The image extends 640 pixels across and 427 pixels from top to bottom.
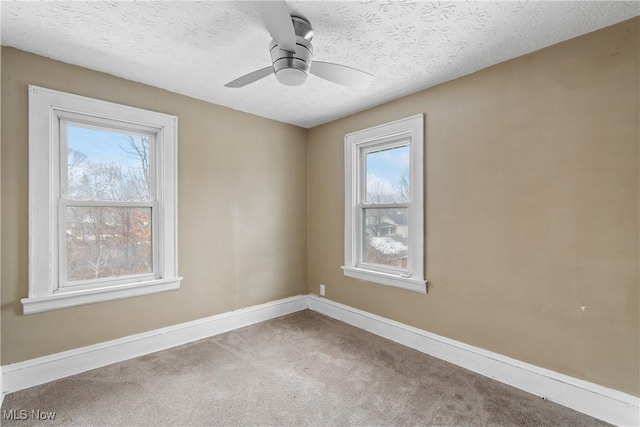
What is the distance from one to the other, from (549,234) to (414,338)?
1.41 meters

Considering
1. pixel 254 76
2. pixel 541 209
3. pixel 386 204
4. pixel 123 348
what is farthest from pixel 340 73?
pixel 123 348

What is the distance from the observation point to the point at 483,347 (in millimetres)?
2336

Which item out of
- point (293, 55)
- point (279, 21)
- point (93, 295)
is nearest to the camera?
point (279, 21)

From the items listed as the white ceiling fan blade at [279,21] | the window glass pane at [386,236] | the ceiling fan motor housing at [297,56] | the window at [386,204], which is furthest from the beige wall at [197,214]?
the white ceiling fan blade at [279,21]

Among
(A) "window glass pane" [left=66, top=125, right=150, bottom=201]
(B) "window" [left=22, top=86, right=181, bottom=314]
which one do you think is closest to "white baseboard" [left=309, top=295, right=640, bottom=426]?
(B) "window" [left=22, top=86, right=181, bottom=314]

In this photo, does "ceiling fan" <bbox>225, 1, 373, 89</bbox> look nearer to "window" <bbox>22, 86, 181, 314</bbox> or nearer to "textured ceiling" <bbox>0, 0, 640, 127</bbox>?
"textured ceiling" <bbox>0, 0, 640, 127</bbox>

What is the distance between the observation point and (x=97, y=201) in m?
2.46

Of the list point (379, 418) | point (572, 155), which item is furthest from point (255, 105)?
point (379, 418)

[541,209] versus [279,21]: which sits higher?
[279,21]

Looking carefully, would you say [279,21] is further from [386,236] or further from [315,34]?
[386,236]

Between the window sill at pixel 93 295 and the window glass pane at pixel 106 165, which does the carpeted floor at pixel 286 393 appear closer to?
the window sill at pixel 93 295

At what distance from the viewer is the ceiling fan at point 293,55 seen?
142 centimetres

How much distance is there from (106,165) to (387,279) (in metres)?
2.72

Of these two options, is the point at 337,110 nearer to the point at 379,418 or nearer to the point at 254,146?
the point at 254,146
